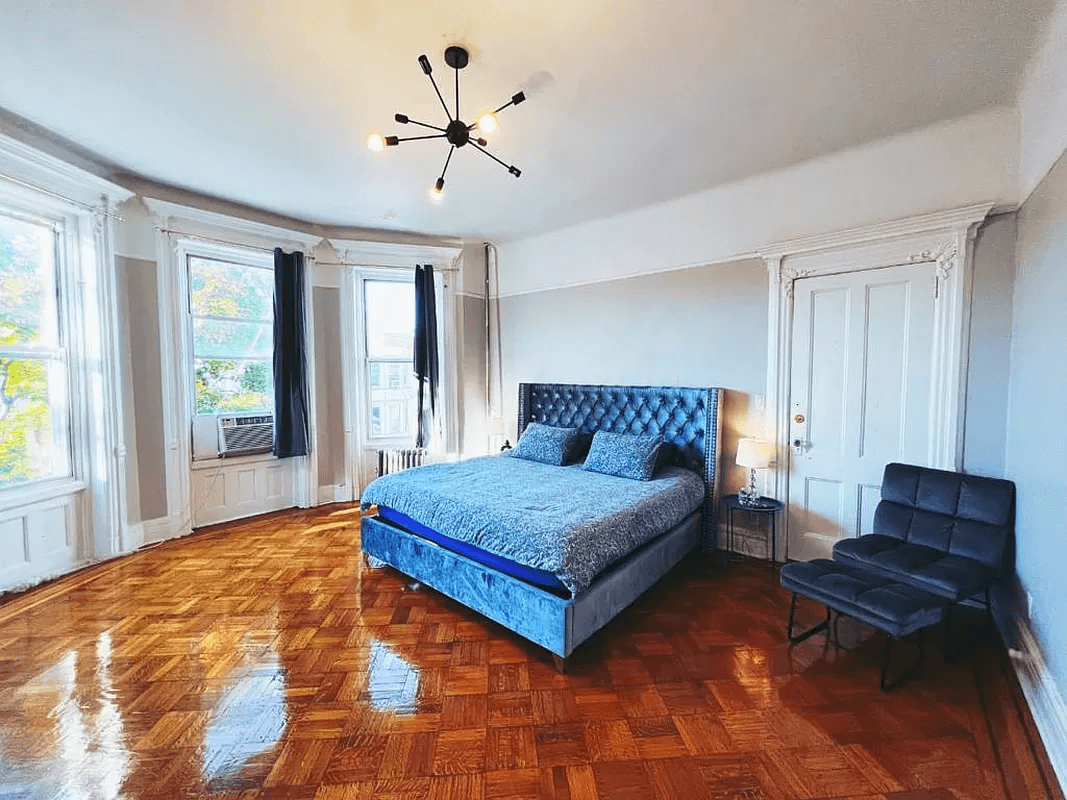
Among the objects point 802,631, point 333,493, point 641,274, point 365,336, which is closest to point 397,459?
point 333,493

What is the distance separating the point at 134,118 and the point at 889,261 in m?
4.62

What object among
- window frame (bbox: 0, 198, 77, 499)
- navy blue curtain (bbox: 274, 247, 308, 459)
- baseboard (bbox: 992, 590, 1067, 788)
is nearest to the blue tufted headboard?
baseboard (bbox: 992, 590, 1067, 788)

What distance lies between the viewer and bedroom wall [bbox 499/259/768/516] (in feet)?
11.5

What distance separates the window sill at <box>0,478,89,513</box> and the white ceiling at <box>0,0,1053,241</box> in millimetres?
2269

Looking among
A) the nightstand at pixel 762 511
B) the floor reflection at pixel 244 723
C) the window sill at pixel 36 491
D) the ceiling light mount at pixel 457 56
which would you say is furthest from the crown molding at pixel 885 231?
the window sill at pixel 36 491

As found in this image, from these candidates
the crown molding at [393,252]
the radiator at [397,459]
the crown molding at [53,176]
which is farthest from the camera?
the radiator at [397,459]

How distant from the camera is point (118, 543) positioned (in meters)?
3.46

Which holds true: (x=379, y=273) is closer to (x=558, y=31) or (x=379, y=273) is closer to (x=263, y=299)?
(x=263, y=299)

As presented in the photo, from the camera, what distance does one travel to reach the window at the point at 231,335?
13.4 feet

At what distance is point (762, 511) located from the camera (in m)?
3.13

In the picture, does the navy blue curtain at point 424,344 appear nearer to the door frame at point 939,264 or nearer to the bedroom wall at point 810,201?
the bedroom wall at point 810,201

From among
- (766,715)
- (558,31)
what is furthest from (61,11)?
(766,715)

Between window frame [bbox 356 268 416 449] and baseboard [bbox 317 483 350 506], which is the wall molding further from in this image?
baseboard [bbox 317 483 350 506]

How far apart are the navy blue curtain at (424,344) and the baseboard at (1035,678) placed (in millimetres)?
4512
